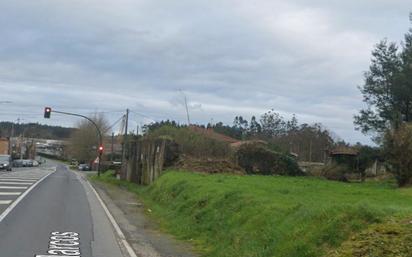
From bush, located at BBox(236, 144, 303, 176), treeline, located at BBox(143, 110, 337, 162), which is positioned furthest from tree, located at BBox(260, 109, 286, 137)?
bush, located at BBox(236, 144, 303, 176)

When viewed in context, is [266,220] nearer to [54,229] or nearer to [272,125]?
[54,229]

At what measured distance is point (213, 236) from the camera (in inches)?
609

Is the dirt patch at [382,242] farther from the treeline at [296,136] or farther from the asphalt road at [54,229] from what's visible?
the treeline at [296,136]

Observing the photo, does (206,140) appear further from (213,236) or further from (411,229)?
(411,229)

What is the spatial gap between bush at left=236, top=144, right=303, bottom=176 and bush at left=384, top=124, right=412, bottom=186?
42.1 feet

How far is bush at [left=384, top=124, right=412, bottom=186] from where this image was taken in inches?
1120

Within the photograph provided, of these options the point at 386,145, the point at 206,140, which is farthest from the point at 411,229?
the point at 206,140

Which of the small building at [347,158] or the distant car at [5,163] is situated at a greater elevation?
the small building at [347,158]

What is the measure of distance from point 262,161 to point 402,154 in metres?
14.2

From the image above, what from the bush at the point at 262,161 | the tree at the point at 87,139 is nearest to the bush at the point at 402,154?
the bush at the point at 262,161

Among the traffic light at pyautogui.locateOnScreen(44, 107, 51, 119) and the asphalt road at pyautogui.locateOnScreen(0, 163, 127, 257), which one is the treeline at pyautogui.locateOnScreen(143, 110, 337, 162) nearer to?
the traffic light at pyautogui.locateOnScreen(44, 107, 51, 119)

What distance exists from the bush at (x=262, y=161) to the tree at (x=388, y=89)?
650 centimetres

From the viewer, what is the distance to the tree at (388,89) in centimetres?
4091

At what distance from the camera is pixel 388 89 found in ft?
142
